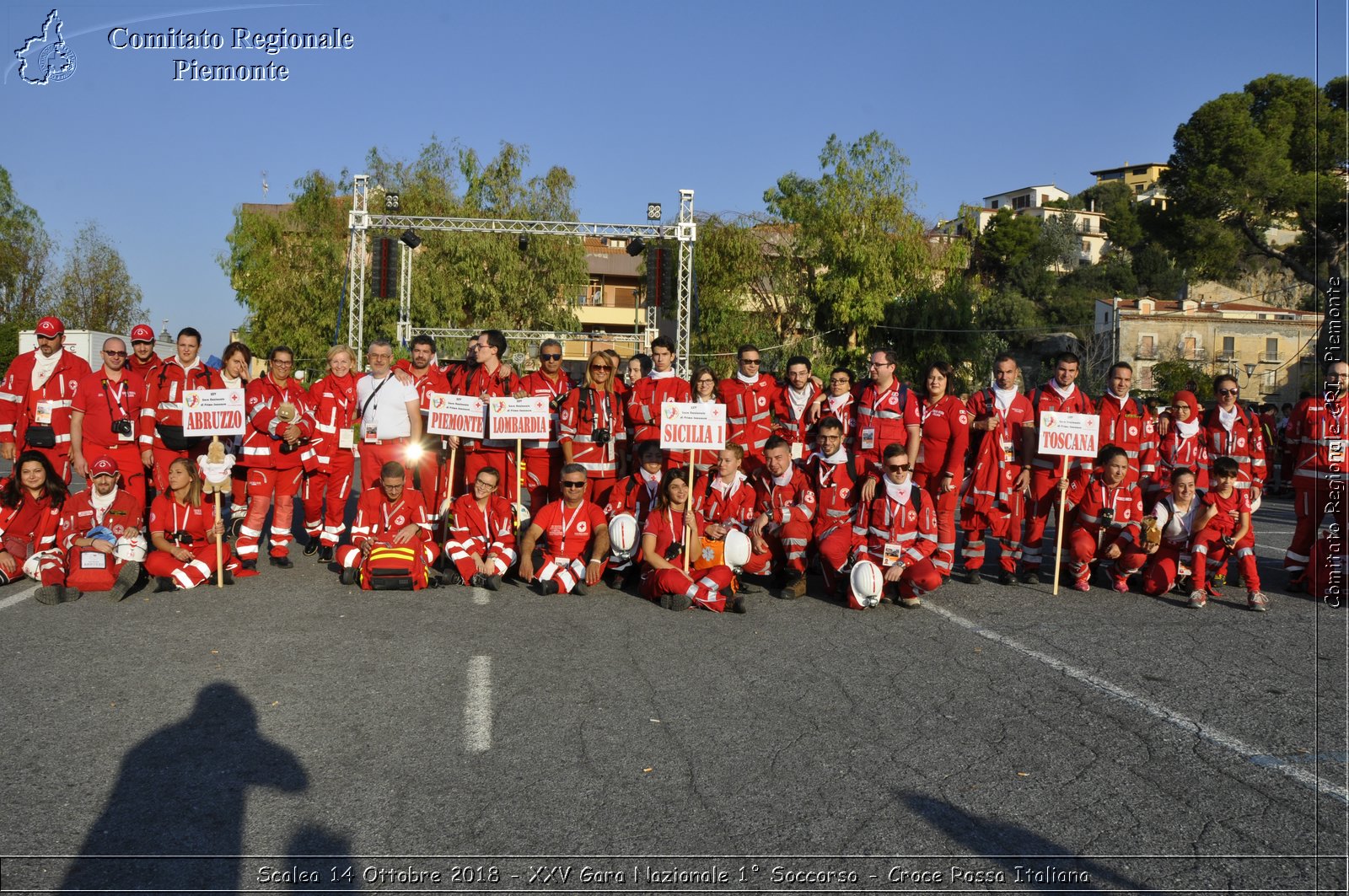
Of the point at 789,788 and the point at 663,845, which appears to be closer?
the point at 663,845

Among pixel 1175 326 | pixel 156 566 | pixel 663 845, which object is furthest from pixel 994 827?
pixel 1175 326

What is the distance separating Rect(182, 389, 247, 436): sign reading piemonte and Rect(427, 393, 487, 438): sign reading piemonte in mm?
1684

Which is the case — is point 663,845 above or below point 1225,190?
below

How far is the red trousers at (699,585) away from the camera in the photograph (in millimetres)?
8148

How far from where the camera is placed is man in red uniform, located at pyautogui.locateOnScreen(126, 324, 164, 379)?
9648mm

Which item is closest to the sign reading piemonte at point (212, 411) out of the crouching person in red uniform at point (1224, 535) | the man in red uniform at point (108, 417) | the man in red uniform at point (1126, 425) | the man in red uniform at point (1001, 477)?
the man in red uniform at point (108, 417)

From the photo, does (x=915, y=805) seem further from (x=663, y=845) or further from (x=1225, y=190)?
(x=1225, y=190)

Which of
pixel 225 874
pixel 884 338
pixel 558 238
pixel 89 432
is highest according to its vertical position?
pixel 558 238

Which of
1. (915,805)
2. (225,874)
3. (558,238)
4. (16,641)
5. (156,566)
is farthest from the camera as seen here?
(558,238)

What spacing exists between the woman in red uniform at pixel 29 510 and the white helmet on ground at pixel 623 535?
4.68 meters

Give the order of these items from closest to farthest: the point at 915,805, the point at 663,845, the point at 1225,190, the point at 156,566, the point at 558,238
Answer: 1. the point at 663,845
2. the point at 915,805
3. the point at 156,566
4. the point at 1225,190
5. the point at 558,238

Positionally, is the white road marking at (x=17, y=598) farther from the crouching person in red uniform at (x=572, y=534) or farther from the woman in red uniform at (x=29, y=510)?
the crouching person in red uniform at (x=572, y=534)

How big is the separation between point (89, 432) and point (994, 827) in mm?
8318

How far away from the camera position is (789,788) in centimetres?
454
